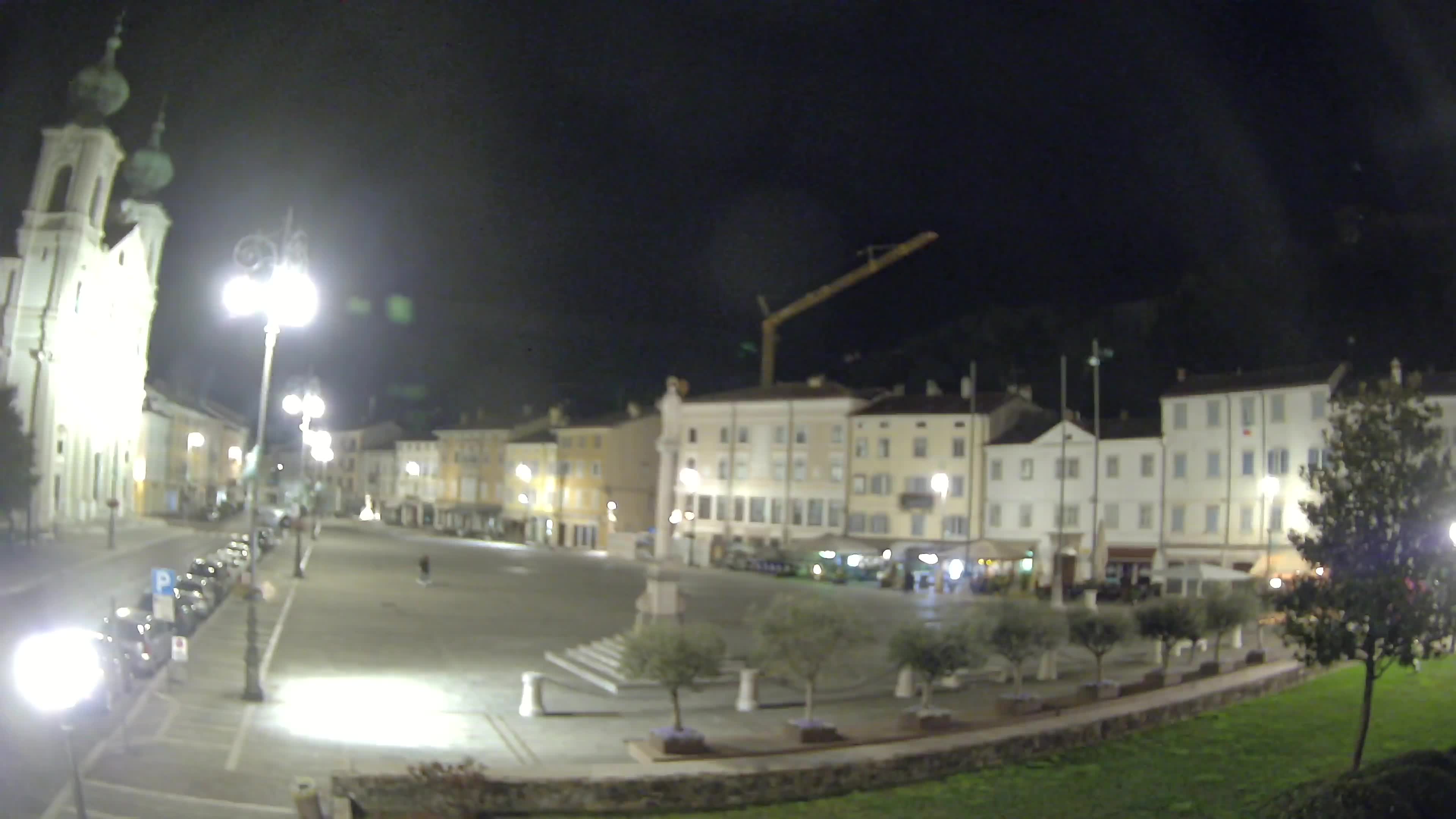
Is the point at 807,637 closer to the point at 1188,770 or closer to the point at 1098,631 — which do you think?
the point at 1188,770

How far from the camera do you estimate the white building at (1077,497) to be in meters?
57.6

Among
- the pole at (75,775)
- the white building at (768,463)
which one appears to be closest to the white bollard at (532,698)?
the pole at (75,775)

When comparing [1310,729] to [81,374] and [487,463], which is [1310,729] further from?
[487,463]

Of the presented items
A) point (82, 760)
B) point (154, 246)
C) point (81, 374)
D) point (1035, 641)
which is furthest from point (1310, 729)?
point (154, 246)

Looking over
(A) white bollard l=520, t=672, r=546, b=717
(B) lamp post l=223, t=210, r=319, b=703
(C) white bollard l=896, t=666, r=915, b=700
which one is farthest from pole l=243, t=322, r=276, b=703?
(C) white bollard l=896, t=666, r=915, b=700

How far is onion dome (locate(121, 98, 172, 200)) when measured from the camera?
252ft

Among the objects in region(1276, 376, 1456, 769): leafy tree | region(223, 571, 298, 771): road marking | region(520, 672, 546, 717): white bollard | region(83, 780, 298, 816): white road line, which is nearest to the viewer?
region(1276, 376, 1456, 769): leafy tree

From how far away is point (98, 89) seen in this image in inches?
2537

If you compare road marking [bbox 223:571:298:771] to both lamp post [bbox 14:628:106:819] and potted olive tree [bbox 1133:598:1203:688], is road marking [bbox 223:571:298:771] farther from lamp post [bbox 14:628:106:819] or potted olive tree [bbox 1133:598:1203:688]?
potted olive tree [bbox 1133:598:1203:688]

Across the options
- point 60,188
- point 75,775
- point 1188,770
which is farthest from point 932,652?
point 60,188

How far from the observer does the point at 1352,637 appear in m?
14.5

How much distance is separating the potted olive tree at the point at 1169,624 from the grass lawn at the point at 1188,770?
2547mm

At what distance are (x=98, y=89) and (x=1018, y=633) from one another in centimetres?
6048

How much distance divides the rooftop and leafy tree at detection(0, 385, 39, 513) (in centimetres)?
5035
